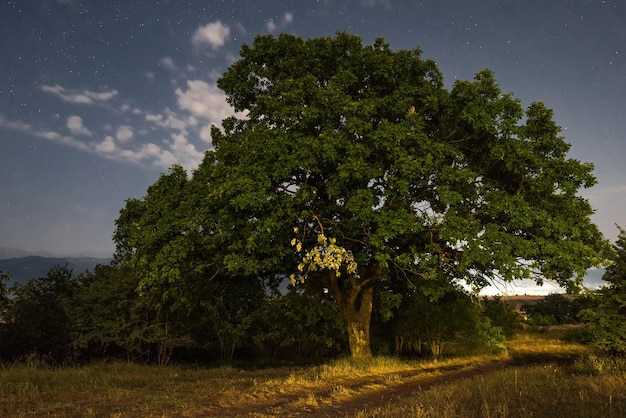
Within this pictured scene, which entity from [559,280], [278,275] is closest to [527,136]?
[559,280]

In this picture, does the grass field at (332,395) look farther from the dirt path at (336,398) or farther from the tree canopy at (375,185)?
the tree canopy at (375,185)

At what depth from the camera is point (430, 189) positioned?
687 inches

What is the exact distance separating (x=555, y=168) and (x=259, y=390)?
1422cm

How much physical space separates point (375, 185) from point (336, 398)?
908cm

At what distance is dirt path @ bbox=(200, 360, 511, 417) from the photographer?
33.9 feet

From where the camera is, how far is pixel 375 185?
709 inches

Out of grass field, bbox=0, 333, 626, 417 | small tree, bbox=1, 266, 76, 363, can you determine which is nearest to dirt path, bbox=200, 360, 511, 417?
grass field, bbox=0, 333, 626, 417

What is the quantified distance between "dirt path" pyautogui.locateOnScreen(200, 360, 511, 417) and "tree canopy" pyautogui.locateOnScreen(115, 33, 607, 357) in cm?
395

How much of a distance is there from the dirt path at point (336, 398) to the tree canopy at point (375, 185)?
13.0ft

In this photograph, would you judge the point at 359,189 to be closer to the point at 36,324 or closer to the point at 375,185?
the point at 375,185

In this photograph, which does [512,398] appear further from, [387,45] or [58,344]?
[58,344]

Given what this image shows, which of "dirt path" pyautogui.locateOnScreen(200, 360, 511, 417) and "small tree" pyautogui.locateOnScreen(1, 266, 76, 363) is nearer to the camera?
"dirt path" pyautogui.locateOnScreen(200, 360, 511, 417)

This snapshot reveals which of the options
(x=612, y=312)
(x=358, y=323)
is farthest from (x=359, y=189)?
(x=612, y=312)

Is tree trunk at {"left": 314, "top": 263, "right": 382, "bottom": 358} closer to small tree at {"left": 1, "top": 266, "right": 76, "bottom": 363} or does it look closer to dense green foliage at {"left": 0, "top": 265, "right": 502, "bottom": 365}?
dense green foliage at {"left": 0, "top": 265, "right": 502, "bottom": 365}
